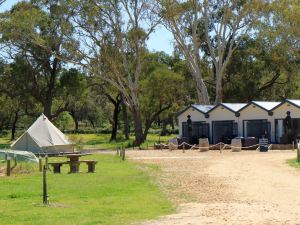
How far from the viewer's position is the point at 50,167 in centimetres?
2480

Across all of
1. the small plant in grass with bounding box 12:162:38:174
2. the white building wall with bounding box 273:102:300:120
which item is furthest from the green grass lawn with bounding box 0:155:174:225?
the white building wall with bounding box 273:102:300:120

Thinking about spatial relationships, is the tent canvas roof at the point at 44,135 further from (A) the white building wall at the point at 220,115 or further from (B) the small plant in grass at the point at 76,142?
(A) the white building wall at the point at 220,115

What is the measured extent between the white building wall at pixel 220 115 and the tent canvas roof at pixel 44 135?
1544 cm

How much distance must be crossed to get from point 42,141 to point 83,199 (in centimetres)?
2065

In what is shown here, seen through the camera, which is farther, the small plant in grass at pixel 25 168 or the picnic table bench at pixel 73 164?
the small plant in grass at pixel 25 168

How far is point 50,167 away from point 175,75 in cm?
3328

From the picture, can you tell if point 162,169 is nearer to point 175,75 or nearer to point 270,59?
point 175,75

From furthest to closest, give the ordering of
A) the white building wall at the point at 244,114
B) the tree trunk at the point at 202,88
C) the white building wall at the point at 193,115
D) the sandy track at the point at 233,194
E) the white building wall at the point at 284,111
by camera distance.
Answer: the tree trunk at the point at 202,88, the white building wall at the point at 193,115, the white building wall at the point at 244,114, the white building wall at the point at 284,111, the sandy track at the point at 233,194

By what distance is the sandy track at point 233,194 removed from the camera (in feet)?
36.5

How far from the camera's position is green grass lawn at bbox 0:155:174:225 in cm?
1143

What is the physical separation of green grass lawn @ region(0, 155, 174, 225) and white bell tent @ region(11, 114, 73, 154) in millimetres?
12858

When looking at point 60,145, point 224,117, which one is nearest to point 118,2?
point 224,117

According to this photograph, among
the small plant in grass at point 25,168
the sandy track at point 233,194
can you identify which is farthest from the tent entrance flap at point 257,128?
the small plant in grass at point 25,168

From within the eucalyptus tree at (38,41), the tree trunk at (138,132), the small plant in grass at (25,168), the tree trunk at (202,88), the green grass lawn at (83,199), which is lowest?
the green grass lawn at (83,199)
